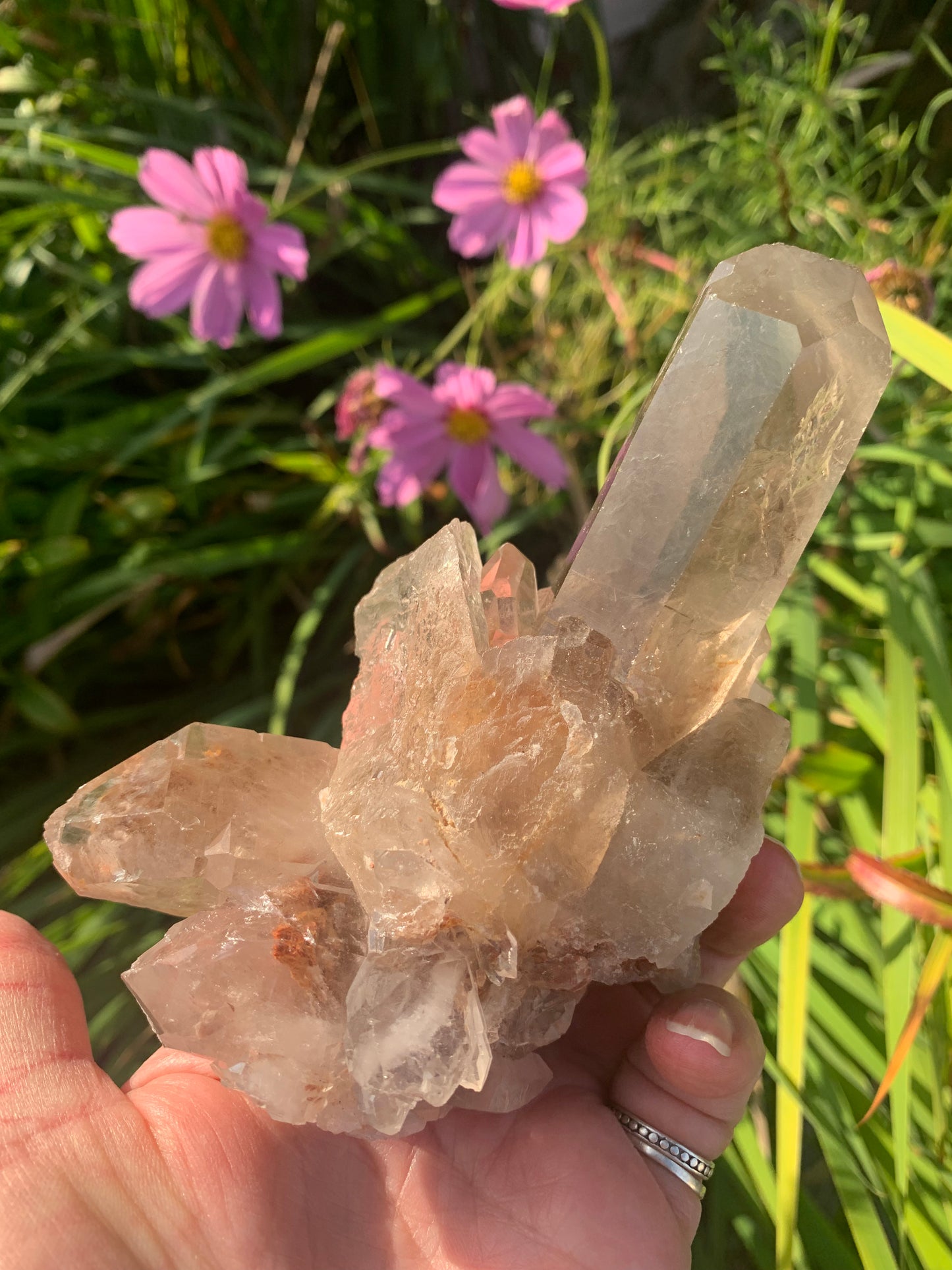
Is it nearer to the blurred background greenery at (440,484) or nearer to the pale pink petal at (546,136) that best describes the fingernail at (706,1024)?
the blurred background greenery at (440,484)

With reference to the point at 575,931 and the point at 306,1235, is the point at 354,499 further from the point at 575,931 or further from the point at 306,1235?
the point at 306,1235

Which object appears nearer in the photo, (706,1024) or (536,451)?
(706,1024)

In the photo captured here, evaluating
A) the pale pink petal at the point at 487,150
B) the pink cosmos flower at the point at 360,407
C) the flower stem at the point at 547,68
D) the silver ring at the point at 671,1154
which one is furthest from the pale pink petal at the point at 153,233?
the silver ring at the point at 671,1154

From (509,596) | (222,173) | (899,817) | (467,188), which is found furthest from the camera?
(467,188)

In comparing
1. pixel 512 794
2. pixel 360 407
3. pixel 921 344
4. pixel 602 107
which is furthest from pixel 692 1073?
pixel 602 107

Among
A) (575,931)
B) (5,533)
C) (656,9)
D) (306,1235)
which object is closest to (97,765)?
(5,533)

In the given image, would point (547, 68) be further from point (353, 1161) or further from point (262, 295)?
point (353, 1161)

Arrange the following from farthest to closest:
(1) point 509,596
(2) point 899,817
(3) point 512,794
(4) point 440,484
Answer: (4) point 440,484 < (2) point 899,817 < (1) point 509,596 < (3) point 512,794
